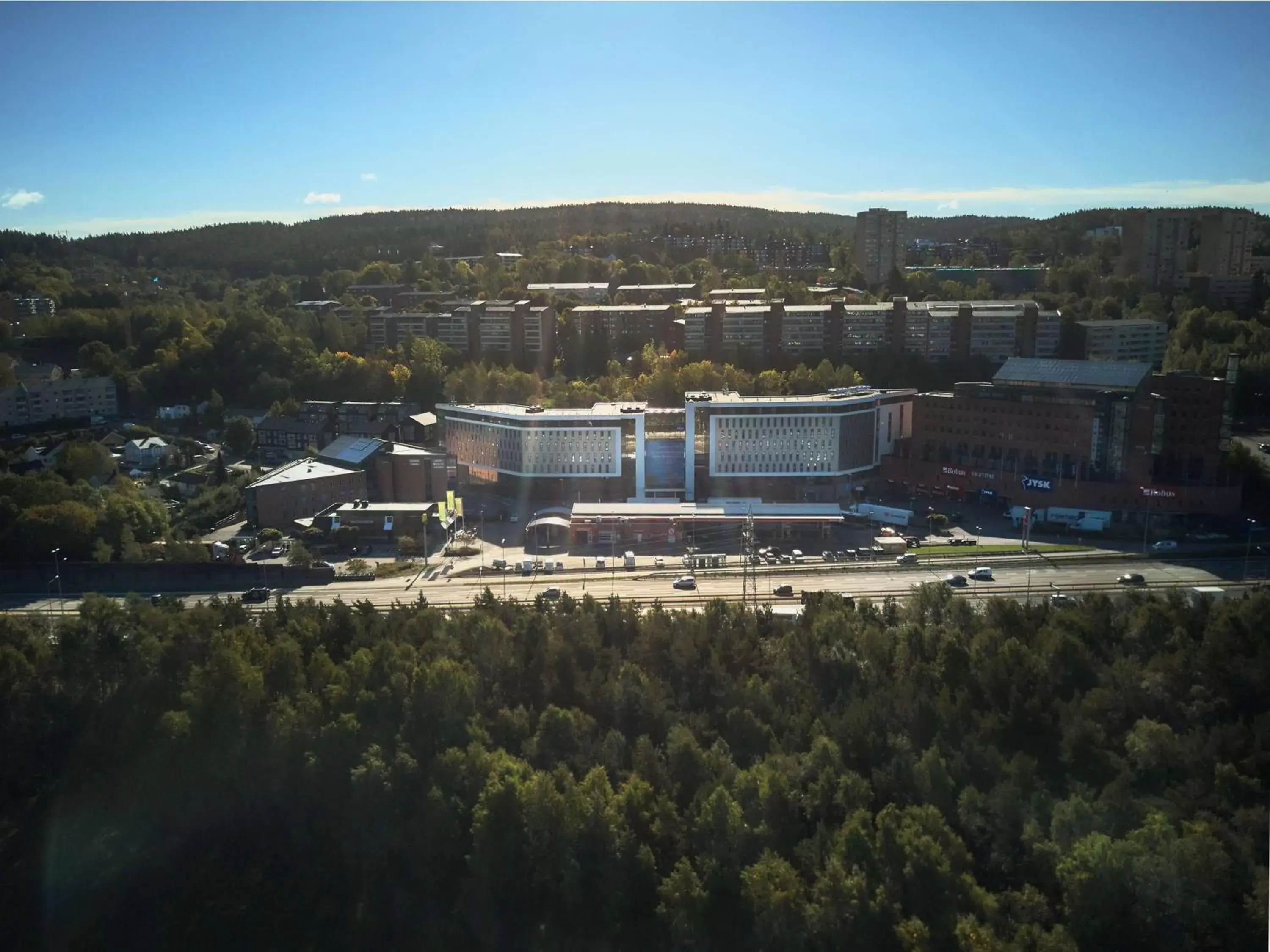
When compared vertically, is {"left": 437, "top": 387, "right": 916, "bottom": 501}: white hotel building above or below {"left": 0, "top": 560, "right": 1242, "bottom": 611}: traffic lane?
above

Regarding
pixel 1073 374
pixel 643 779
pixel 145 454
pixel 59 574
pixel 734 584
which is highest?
pixel 1073 374

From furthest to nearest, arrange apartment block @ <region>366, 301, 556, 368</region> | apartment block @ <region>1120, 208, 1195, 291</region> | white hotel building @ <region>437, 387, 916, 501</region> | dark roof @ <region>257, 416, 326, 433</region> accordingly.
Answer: apartment block @ <region>1120, 208, 1195, 291</region> → apartment block @ <region>366, 301, 556, 368</region> → dark roof @ <region>257, 416, 326, 433</region> → white hotel building @ <region>437, 387, 916, 501</region>

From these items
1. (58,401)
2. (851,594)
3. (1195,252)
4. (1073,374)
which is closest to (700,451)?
(851,594)

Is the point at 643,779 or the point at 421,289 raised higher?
the point at 421,289

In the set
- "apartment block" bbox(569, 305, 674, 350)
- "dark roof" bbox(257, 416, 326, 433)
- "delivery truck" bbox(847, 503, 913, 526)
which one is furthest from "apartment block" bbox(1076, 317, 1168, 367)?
"dark roof" bbox(257, 416, 326, 433)

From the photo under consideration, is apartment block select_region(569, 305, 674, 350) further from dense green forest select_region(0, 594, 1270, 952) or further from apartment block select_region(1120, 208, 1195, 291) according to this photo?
dense green forest select_region(0, 594, 1270, 952)

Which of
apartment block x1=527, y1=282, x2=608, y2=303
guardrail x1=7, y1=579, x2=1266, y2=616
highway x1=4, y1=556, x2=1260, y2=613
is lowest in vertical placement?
highway x1=4, y1=556, x2=1260, y2=613

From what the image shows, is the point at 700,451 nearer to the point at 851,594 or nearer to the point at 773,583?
the point at 773,583
